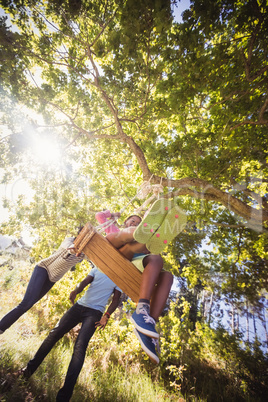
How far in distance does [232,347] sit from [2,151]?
10.9 metres

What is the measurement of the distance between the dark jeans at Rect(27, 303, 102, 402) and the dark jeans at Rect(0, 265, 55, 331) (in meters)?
0.53

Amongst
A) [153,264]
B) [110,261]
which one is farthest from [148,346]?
[110,261]

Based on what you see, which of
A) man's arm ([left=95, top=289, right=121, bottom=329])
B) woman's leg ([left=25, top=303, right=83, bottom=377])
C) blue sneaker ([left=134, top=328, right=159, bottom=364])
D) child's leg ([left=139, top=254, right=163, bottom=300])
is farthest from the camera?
man's arm ([left=95, top=289, right=121, bottom=329])

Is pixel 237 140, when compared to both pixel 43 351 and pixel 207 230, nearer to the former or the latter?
pixel 207 230

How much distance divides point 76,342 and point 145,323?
4.44ft

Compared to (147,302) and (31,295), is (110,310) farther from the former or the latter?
(147,302)

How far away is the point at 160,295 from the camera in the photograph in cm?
171

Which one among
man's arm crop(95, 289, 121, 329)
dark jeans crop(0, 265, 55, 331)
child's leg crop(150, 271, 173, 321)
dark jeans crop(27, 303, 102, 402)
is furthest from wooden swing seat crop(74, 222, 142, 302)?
man's arm crop(95, 289, 121, 329)

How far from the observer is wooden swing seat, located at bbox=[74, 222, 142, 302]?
1.66m

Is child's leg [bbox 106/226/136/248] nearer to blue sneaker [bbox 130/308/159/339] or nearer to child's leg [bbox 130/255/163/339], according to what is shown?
child's leg [bbox 130/255/163/339]

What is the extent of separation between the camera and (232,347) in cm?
633

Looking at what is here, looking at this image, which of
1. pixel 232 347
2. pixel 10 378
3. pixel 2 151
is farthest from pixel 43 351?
pixel 232 347

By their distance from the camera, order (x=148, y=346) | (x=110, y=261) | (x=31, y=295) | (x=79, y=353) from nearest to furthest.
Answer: (x=148, y=346)
(x=110, y=261)
(x=79, y=353)
(x=31, y=295)

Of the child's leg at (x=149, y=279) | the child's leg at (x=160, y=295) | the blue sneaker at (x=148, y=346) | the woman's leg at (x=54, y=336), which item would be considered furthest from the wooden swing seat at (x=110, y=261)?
the woman's leg at (x=54, y=336)
